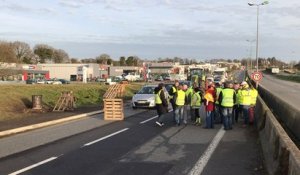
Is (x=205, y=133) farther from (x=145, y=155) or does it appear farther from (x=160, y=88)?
(x=145, y=155)

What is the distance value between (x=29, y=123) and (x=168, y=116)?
6.80 metres

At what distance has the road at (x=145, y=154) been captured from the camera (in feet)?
32.1

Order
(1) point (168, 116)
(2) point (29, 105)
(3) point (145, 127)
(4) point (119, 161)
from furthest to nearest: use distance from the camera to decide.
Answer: (2) point (29, 105) → (1) point (168, 116) → (3) point (145, 127) → (4) point (119, 161)

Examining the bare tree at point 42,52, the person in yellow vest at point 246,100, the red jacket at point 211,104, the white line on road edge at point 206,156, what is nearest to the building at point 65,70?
the bare tree at point 42,52

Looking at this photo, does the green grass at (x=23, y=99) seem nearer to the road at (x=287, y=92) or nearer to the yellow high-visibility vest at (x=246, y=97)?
the yellow high-visibility vest at (x=246, y=97)

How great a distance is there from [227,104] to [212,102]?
0.78m

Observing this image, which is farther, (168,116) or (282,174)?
(168,116)

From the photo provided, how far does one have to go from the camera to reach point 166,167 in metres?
10.0

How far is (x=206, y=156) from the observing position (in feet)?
37.4

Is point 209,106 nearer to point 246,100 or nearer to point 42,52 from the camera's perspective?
point 246,100

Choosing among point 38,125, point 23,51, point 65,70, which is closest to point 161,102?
point 38,125

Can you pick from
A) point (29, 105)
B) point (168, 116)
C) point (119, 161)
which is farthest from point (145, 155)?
point (29, 105)

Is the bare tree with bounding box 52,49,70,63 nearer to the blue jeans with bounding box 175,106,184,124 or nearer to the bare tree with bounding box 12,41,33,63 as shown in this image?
the bare tree with bounding box 12,41,33,63

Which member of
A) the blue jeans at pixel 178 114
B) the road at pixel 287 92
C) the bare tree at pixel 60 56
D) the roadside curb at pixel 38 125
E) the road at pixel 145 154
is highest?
the bare tree at pixel 60 56
